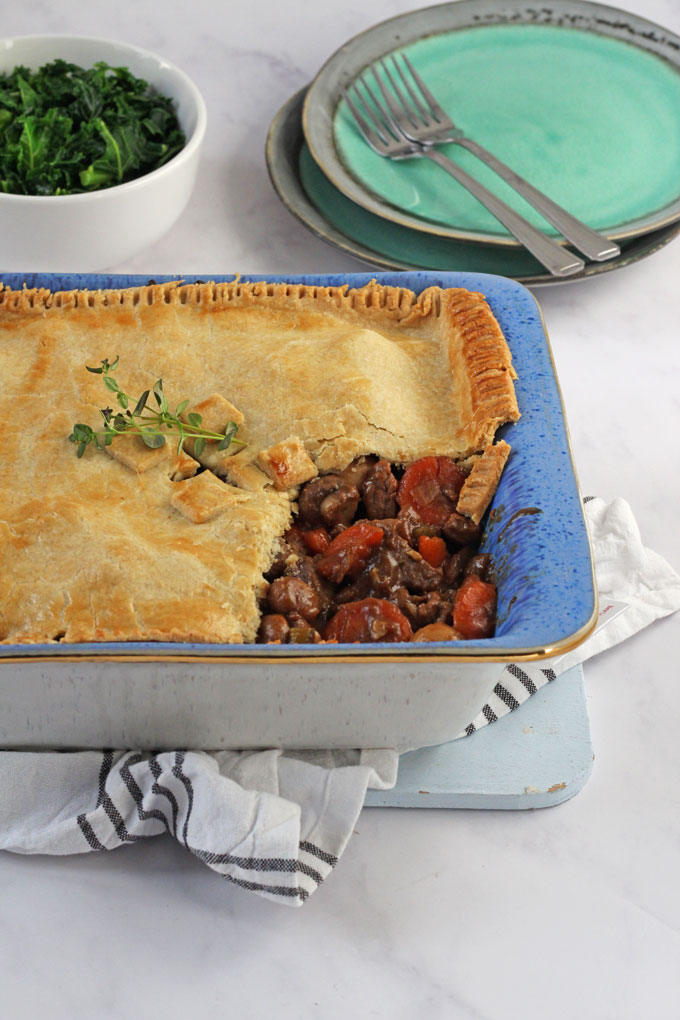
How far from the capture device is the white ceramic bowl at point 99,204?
344cm

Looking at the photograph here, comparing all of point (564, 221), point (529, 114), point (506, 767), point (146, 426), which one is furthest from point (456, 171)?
point (506, 767)

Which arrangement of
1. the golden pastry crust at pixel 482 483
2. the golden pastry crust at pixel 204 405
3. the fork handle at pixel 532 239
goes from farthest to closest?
1. the fork handle at pixel 532 239
2. the golden pastry crust at pixel 482 483
3. the golden pastry crust at pixel 204 405

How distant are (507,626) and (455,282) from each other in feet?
4.07

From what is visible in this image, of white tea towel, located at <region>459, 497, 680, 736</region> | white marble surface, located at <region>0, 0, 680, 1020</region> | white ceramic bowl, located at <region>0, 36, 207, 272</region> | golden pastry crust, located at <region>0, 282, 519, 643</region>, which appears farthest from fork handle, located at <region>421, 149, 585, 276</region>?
white marble surface, located at <region>0, 0, 680, 1020</region>

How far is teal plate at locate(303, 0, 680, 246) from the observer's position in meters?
3.98

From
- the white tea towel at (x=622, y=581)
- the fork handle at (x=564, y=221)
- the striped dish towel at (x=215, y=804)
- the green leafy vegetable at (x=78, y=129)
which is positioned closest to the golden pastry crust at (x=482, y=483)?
the white tea towel at (x=622, y=581)

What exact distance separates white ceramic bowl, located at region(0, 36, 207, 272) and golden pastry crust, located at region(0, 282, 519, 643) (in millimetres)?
422

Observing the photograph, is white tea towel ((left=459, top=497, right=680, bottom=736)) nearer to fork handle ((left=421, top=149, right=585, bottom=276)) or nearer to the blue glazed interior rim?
the blue glazed interior rim

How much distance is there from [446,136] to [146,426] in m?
2.06

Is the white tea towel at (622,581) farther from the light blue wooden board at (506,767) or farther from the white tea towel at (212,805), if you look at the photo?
the white tea towel at (212,805)

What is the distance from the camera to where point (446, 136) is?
13.8 feet

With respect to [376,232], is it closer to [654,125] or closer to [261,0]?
[654,125]

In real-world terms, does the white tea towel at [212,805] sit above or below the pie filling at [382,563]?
below

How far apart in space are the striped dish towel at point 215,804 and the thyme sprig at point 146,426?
29.2 inches
